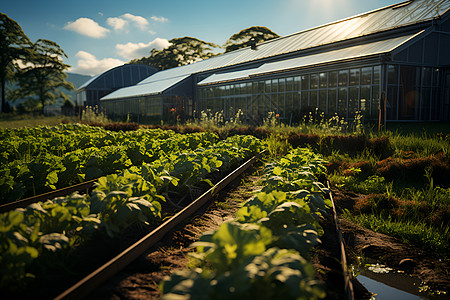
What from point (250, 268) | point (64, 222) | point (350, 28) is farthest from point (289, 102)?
point (250, 268)

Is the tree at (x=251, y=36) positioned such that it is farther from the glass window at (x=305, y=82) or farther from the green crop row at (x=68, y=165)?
the green crop row at (x=68, y=165)

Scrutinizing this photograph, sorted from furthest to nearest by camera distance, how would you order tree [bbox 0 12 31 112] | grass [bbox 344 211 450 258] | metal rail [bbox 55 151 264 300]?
tree [bbox 0 12 31 112], grass [bbox 344 211 450 258], metal rail [bbox 55 151 264 300]

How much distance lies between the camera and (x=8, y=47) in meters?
Result: 38.9

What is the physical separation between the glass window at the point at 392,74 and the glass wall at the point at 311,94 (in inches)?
38.1

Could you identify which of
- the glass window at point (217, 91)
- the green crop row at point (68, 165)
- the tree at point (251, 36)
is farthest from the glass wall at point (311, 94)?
the tree at point (251, 36)

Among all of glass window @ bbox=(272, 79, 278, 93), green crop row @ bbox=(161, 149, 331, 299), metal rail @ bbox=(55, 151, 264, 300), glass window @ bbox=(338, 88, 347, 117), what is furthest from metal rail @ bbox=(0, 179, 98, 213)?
glass window @ bbox=(272, 79, 278, 93)

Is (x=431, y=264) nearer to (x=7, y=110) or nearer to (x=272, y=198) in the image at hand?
(x=272, y=198)

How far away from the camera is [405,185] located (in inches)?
240

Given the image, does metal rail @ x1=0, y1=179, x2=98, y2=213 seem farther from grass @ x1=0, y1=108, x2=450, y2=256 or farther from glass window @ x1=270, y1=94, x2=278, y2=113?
glass window @ x1=270, y1=94, x2=278, y2=113

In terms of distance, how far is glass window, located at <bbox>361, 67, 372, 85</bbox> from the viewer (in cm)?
1527

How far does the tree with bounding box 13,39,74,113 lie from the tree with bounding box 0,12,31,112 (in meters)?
1.02

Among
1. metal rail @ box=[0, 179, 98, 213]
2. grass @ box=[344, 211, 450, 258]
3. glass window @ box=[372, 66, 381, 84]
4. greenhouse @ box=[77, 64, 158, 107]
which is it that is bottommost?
grass @ box=[344, 211, 450, 258]

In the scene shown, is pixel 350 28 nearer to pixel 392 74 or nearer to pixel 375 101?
pixel 392 74

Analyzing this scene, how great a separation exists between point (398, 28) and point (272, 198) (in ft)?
59.5
